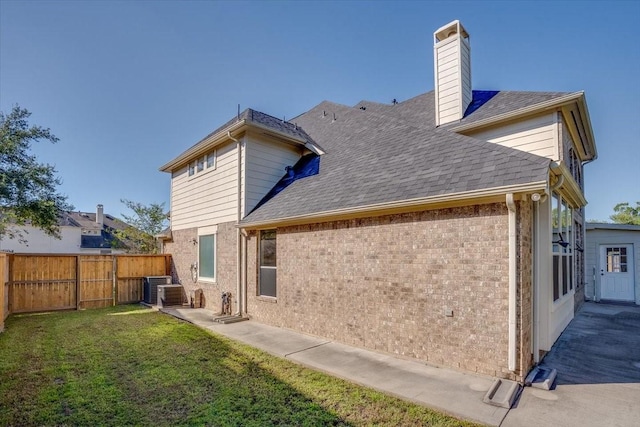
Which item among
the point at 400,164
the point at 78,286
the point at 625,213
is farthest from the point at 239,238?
the point at 625,213

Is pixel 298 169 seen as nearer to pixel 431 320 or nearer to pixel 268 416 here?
pixel 431 320

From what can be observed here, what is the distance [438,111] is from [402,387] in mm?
7779

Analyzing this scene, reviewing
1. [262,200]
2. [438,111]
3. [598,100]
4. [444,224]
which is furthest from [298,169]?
[598,100]

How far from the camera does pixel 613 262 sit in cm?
1209

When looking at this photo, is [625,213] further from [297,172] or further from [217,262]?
[217,262]

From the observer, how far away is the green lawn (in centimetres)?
354

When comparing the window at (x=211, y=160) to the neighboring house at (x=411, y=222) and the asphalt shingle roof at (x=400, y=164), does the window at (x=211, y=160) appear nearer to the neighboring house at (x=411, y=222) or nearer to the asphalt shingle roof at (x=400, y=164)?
the neighboring house at (x=411, y=222)

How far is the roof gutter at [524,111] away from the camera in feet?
22.3

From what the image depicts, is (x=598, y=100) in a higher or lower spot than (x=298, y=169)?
higher

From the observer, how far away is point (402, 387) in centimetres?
425

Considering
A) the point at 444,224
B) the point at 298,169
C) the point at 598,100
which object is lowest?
the point at 444,224

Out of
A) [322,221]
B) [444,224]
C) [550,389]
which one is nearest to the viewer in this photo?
[550,389]

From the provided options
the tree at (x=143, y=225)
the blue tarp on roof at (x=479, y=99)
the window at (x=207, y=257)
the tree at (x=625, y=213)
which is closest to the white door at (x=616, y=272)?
the blue tarp on roof at (x=479, y=99)

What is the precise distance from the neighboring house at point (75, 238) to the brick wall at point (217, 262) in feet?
68.7
